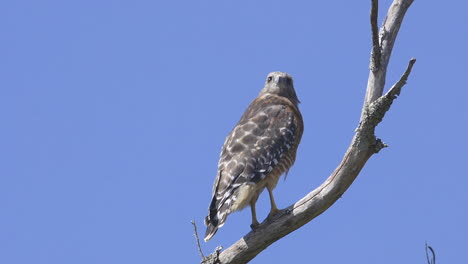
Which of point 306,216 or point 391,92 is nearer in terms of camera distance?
point 391,92

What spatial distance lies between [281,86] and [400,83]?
378 centimetres

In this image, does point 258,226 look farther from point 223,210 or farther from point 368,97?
point 368,97

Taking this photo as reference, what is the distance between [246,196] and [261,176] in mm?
289

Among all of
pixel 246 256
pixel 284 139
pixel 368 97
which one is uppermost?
pixel 284 139

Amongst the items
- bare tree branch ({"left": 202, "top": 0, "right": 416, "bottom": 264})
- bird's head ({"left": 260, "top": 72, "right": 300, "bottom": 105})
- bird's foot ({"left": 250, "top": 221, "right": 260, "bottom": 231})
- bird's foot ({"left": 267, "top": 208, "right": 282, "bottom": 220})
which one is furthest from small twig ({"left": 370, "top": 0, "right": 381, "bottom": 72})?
bird's head ({"left": 260, "top": 72, "right": 300, "bottom": 105})

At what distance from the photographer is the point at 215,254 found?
21.6 ft

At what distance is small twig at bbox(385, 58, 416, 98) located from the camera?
18.3 ft

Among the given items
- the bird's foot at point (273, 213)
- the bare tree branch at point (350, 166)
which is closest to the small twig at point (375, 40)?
the bare tree branch at point (350, 166)

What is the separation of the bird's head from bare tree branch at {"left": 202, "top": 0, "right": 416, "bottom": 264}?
2958 mm

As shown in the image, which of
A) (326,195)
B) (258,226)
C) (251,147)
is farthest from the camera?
(251,147)

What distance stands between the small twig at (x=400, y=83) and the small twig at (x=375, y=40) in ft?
0.81

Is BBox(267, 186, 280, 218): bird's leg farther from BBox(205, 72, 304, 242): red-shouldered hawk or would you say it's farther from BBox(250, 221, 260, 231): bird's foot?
BBox(250, 221, 260, 231): bird's foot

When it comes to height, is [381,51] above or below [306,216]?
above

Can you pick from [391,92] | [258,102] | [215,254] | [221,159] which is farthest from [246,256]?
[258,102]
